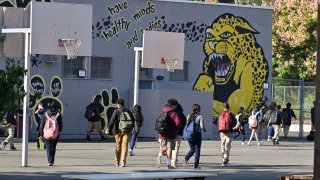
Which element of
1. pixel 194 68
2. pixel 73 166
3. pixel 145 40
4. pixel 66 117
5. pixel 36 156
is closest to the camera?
pixel 73 166

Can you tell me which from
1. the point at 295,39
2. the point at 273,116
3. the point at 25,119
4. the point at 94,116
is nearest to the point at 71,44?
the point at 25,119

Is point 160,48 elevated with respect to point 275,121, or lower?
elevated

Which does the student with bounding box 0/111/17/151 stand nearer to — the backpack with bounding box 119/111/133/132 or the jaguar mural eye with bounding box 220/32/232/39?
the backpack with bounding box 119/111/133/132

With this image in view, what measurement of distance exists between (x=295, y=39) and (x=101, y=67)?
2055 cm

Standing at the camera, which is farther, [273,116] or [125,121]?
[273,116]

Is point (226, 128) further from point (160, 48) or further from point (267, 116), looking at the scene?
point (267, 116)

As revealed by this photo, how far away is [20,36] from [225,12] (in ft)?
60.0

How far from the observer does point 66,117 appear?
40.3 m

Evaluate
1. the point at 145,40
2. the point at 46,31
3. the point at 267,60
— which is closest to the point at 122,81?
the point at 145,40

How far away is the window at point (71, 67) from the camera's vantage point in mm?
40531

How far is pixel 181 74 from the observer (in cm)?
4409

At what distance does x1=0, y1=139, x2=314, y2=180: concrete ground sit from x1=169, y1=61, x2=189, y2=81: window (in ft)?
16.5

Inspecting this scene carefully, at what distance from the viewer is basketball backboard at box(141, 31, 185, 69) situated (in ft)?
122

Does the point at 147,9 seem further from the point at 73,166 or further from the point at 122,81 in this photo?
the point at 73,166
